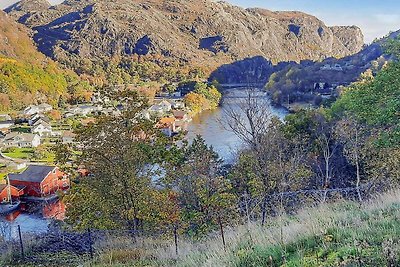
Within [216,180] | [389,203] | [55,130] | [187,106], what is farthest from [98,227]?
[187,106]

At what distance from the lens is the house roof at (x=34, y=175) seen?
20.2 meters

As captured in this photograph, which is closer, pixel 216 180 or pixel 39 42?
pixel 216 180

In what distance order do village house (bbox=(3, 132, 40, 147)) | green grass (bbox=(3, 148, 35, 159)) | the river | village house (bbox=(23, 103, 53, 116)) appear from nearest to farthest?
1. the river
2. green grass (bbox=(3, 148, 35, 159))
3. village house (bbox=(3, 132, 40, 147))
4. village house (bbox=(23, 103, 53, 116))

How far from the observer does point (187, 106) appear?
4441cm

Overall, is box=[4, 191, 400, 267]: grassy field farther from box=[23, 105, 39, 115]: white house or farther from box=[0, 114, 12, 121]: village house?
box=[23, 105, 39, 115]: white house

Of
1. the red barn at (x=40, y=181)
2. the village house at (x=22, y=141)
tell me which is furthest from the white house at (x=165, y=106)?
the red barn at (x=40, y=181)

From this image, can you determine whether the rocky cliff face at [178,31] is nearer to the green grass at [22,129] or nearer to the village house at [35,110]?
the village house at [35,110]

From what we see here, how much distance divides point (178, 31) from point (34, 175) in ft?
299

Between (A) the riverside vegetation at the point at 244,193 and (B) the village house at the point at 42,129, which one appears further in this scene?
(B) the village house at the point at 42,129

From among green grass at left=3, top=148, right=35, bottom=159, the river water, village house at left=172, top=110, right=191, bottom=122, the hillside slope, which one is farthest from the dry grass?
the hillside slope

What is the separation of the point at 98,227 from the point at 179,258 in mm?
3953

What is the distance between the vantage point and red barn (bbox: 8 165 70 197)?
2000cm

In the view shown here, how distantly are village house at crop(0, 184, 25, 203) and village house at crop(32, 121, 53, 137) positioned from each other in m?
15.5

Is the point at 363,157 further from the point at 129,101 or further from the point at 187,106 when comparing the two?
the point at 187,106
